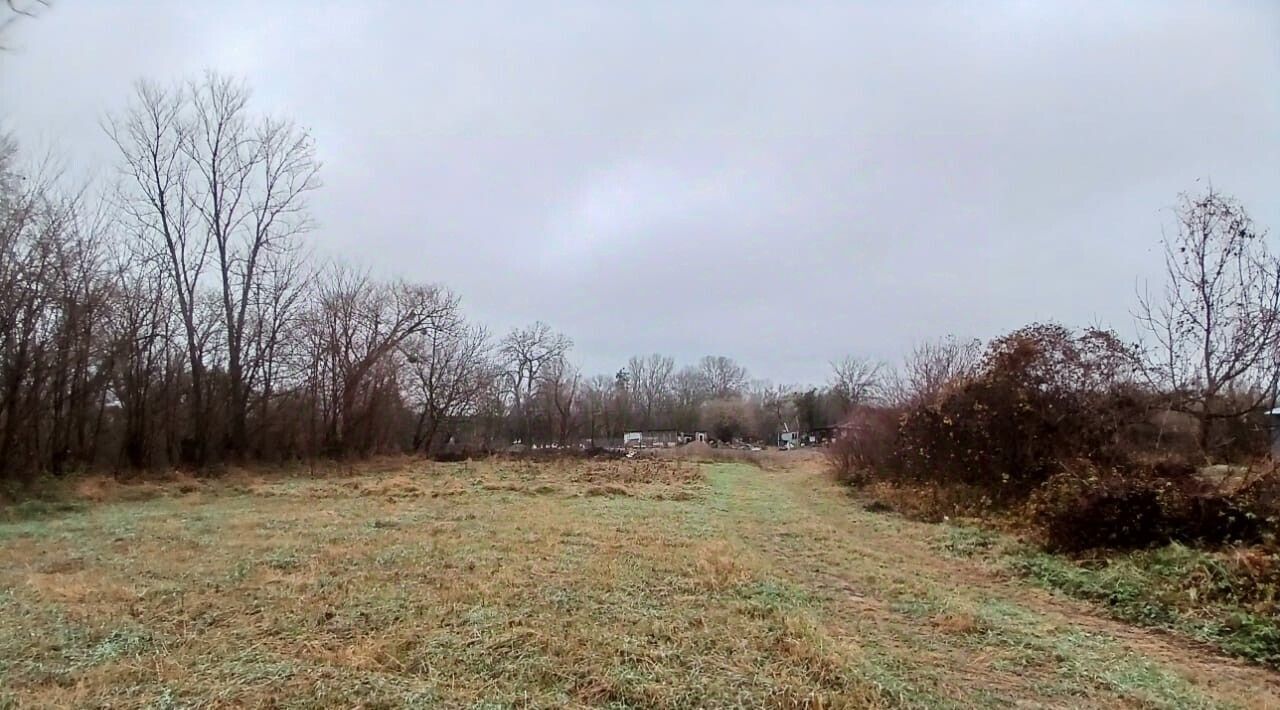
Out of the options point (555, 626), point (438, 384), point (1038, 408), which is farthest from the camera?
point (438, 384)

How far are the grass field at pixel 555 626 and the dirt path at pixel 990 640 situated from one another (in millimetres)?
19

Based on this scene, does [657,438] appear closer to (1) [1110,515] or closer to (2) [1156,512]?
(1) [1110,515]

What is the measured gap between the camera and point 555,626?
12.6 feet

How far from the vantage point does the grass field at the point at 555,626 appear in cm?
305

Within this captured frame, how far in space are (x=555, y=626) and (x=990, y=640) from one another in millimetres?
2492

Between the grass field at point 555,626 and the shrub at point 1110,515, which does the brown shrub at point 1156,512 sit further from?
the grass field at point 555,626

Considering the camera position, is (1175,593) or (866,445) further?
(866,445)

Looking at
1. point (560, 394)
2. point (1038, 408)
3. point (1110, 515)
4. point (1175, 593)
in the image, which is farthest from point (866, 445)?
point (560, 394)

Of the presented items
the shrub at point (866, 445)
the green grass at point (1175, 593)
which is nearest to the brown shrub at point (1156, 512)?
the green grass at point (1175, 593)

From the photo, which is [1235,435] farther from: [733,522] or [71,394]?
[71,394]

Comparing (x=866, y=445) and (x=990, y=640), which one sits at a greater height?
(x=866, y=445)

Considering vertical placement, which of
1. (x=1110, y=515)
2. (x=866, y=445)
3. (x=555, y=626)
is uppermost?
(x=866, y=445)

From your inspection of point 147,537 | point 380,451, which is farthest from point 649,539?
point 380,451

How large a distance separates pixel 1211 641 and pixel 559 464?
20.5 meters
